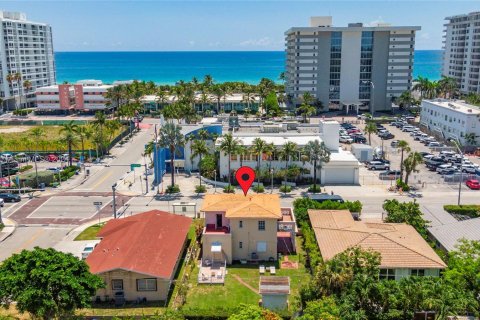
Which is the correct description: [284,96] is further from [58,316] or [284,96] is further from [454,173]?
[58,316]

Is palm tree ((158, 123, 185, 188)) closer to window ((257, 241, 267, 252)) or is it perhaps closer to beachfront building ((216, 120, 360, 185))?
beachfront building ((216, 120, 360, 185))

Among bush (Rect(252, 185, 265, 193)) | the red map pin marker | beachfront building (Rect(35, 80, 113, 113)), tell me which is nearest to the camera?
the red map pin marker

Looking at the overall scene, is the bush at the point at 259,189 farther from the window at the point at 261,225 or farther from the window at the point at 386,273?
the window at the point at 386,273

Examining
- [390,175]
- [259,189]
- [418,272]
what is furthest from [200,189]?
[418,272]

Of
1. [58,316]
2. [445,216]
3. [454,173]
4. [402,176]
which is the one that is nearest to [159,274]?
[58,316]

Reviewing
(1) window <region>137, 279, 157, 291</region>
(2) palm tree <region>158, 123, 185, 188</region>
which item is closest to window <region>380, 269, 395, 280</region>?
(1) window <region>137, 279, 157, 291</region>

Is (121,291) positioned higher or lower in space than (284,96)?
lower
